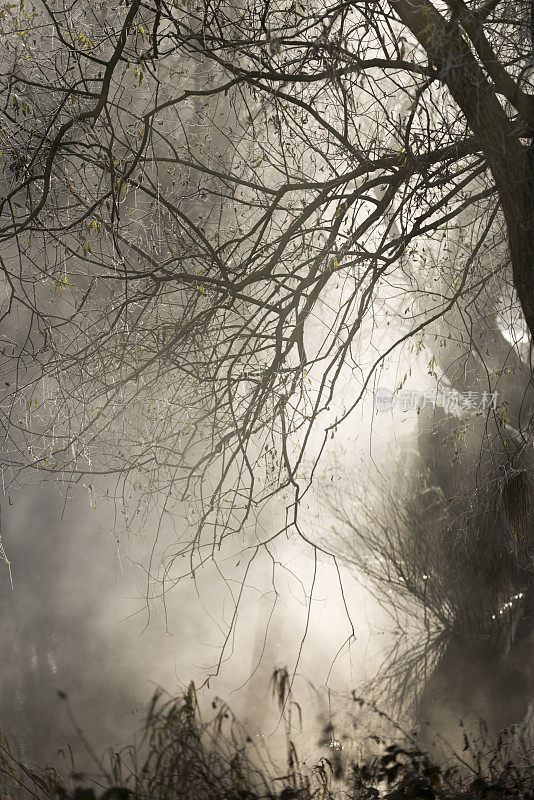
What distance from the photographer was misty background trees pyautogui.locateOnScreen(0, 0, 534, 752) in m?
2.33

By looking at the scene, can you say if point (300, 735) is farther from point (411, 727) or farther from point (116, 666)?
point (116, 666)

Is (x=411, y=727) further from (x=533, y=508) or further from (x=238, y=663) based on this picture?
(x=238, y=663)

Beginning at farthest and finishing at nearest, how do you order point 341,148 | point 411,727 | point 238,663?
point 238,663, point 411,727, point 341,148

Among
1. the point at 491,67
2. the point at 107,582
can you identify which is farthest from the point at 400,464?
the point at 107,582

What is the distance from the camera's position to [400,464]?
7094 millimetres

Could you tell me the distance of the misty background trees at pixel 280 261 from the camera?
2.33m

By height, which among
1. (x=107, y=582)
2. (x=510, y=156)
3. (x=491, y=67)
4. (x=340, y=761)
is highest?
(x=107, y=582)

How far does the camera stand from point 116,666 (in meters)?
9.69

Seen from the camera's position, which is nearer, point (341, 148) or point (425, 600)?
point (341, 148)

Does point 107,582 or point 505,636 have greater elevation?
point 107,582

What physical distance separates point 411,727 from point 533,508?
247 cm

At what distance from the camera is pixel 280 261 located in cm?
285

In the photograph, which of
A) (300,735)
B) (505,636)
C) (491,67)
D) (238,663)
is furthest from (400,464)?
(491,67)

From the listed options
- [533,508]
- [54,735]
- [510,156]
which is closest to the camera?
[510,156]
